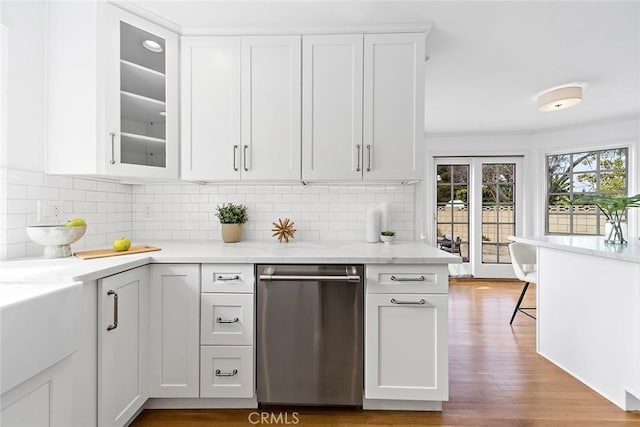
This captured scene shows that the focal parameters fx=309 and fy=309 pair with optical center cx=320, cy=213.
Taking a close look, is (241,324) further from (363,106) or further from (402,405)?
(363,106)

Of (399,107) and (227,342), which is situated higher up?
(399,107)

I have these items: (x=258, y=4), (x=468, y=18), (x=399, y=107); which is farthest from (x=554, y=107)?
(x=258, y=4)

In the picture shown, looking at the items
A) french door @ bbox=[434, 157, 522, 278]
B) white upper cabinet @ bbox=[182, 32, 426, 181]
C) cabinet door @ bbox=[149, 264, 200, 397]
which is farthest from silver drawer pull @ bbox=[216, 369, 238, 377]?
french door @ bbox=[434, 157, 522, 278]

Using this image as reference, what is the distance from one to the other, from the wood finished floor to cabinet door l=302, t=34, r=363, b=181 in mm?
1417

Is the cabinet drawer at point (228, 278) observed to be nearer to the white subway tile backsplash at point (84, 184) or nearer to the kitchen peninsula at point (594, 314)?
the white subway tile backsplash at point (84, 184)

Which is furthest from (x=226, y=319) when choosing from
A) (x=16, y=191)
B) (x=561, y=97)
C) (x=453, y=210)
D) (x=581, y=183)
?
(x=581, y=183)

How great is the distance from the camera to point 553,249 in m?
2.35

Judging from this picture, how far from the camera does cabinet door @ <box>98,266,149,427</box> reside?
1.41 meters

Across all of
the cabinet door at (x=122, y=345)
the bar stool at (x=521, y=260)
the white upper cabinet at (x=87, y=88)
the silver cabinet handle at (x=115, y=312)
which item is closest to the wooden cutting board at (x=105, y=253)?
the cabinet door at (x=122, y=345)

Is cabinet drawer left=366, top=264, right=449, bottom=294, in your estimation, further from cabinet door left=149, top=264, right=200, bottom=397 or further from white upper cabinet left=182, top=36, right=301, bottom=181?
cabinet door left=149, top=264, right=200, bottom=397

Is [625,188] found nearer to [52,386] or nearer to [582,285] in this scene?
[582,285]

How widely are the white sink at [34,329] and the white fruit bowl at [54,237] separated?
581 millimetres

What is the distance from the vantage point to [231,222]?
7.32 ft

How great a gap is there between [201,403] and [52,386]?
1017 mm
